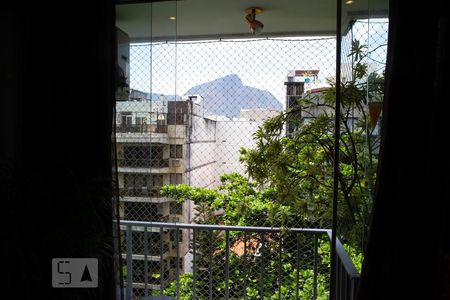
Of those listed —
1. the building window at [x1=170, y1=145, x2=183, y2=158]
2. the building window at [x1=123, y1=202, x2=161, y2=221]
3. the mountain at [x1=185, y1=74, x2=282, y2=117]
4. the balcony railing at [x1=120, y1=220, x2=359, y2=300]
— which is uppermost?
the mountain at [x1=185, y1=74, x2=282, y2=117]

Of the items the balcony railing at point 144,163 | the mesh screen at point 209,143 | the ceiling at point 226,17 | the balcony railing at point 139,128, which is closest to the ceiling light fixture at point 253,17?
the ceiling at point 226,17

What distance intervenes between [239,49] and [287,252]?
5.95 ft

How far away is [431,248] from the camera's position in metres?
1.40

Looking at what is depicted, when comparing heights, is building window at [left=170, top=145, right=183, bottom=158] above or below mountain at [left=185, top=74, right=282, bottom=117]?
below

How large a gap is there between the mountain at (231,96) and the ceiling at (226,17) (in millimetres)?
406

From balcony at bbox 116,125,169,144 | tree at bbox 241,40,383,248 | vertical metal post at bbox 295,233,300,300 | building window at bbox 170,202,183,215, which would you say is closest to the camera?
tree at bbox 241,40,383,248

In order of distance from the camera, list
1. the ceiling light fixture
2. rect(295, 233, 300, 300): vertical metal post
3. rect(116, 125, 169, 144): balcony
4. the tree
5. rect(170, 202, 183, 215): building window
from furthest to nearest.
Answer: rect(295, 233, 300, 300): vertical metal post < the ceiling light fixture < rect(170, 202, 183, 215): building window < rect(116, 125, 169, 144): balcony < the tree

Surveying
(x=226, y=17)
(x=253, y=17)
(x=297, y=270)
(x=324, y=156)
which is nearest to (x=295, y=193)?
(x=324, y=156)

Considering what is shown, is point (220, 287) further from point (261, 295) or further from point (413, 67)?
point (413, 67)

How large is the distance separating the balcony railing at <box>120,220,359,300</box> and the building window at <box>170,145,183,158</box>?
740 mm

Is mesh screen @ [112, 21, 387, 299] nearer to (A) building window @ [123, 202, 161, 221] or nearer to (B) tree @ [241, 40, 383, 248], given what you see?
(A) building window @ [123, 202, 161, 221]

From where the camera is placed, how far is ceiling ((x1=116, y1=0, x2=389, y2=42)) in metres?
1.91

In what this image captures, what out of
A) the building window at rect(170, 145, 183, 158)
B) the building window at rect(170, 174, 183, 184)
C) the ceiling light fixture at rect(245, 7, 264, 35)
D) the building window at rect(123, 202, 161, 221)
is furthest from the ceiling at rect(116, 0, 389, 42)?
the building window at rect(123, 202, 161, 221)

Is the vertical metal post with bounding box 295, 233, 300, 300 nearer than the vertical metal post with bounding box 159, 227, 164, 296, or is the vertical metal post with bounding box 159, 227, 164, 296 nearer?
the vertical metal post with bounding box 159, 227, 164, 296
